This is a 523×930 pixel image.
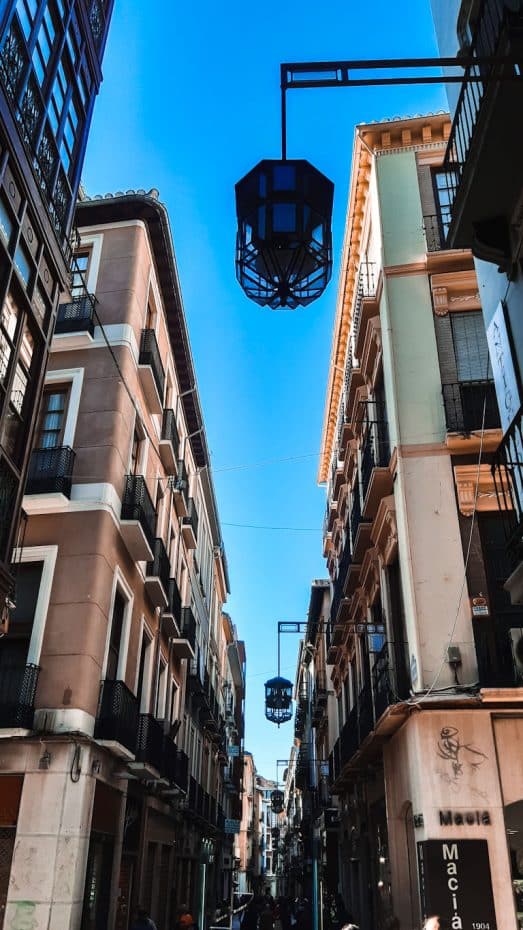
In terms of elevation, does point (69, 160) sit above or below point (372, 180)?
below

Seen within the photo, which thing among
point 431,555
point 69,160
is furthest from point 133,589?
point 69,160

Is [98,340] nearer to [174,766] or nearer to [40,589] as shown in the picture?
[40,589]

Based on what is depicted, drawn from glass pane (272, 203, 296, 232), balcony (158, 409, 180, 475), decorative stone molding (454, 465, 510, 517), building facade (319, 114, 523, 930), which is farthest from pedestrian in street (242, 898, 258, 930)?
glass pane (272, 203, 296, 232)

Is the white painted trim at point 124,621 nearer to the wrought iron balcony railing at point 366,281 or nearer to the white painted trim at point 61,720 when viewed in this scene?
the white painted trim at point 61,720

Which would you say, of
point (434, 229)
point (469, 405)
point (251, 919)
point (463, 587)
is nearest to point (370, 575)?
point (463, 587)

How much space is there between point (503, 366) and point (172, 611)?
14.7 meters

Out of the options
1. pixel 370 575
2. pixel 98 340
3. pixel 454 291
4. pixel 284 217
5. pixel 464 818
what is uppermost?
pixel 454 291

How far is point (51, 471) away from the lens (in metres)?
14.6

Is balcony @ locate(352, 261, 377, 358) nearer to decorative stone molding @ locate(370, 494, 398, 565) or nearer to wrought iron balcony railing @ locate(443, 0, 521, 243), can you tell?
decorative stone molding @ locate(370, 494, 398, 565)

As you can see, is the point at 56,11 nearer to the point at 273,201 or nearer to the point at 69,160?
the point at 69,160

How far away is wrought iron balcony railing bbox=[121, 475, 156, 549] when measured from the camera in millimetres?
15414

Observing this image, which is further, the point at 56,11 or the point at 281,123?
the point at 56,11

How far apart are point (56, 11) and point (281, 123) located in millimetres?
7239

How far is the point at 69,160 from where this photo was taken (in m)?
11.4
